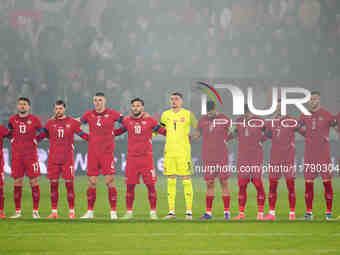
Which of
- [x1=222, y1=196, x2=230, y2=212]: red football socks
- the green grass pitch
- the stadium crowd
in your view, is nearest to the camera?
the green grass pitch

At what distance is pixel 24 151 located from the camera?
10469 millimetres

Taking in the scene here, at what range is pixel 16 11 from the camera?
21.2m

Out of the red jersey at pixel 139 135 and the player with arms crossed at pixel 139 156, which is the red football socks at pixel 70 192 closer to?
the player with arms crossed at pixel 139 156

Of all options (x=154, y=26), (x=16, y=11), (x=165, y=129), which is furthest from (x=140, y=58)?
(x=165, y=129)

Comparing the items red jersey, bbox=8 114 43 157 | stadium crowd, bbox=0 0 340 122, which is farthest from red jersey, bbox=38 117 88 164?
stadium crowd, bbox=0 0 340 122

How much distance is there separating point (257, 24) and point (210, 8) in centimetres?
157

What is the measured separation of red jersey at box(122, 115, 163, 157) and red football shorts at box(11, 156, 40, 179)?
4.77ft

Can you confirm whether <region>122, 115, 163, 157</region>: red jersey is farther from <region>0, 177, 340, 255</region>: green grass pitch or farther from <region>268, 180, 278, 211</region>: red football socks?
<region>268, 180, 278, 211</region>: red football socks

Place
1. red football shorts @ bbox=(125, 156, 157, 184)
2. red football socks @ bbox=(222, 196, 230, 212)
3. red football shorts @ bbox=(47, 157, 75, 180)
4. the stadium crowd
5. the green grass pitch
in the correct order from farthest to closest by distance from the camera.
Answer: the stadium crowd → red football socks @ bbox=(222, 196, 230, 212) → red football shorts @ bbox=(47, 157, 75, 180) → red football shorts @ bbox=(125, 156, 157, 184) → the green grass pitch

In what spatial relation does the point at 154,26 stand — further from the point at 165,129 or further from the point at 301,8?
the point at 165,129

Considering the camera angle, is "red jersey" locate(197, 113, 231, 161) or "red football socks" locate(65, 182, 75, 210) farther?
"red jersey" locate(197, 113, 231, 161)

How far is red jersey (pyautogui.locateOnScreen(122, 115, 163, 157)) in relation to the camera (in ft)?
34.0

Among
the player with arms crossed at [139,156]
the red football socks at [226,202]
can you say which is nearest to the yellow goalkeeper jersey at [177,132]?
the player with arms crossed at [139,156]

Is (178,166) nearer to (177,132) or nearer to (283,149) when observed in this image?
(177,132)
